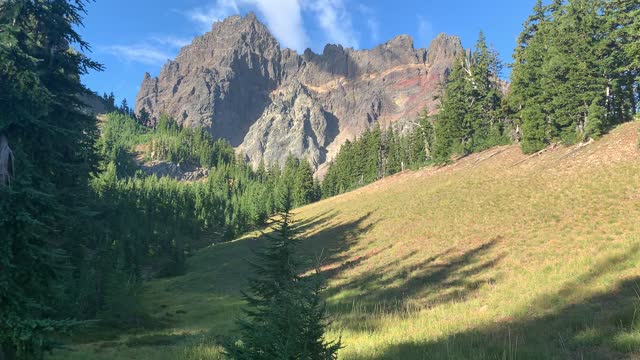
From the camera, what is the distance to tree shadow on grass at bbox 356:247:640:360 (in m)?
7.11

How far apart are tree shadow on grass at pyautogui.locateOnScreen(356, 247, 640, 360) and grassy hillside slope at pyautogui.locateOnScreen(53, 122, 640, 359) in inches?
A: 1.6

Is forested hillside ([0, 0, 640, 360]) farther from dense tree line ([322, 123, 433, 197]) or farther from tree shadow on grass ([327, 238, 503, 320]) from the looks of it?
dense tree line ([322, 123, 433, 197])

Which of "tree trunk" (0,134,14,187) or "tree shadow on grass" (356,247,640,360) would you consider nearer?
"tree shadow on grass" (356,247,640,360)

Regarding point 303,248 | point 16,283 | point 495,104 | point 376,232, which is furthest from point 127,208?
point 16,283

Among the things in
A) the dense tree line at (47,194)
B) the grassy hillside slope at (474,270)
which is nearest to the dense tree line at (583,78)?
the grassy hillside slope at (474,270)

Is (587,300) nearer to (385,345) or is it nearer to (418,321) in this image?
(418,321)

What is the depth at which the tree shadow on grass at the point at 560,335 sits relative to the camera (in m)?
7.11

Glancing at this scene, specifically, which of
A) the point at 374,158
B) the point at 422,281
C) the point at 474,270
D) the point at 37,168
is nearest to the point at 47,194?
the point at 37,168

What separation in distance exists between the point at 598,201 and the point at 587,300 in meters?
20.1

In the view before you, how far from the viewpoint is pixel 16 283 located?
9195 millimetres

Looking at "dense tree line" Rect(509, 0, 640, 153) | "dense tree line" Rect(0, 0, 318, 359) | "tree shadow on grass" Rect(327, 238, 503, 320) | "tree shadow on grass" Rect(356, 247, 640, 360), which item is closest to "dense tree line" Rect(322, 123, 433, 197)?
"dense tree line" Rect(509, 0, 640, 153)

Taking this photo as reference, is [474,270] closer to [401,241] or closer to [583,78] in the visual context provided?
[401,241]

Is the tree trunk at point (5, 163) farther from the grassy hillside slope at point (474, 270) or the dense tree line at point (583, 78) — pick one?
the dense tree line at point (583, 78)

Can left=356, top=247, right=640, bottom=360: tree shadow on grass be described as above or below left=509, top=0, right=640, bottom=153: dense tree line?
below
